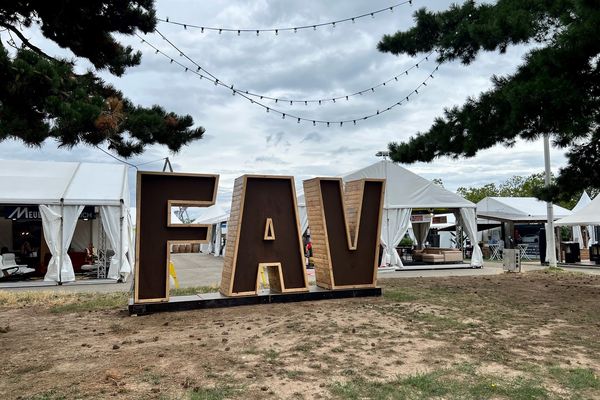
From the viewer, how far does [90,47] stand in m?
6.71

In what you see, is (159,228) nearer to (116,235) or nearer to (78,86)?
(78,86)

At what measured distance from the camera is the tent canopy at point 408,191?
16.8 m

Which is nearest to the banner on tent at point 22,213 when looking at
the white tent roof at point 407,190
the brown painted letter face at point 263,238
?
the brown painted letter face at point 263,238

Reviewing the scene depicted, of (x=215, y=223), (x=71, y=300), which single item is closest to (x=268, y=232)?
(x=71, y=300)

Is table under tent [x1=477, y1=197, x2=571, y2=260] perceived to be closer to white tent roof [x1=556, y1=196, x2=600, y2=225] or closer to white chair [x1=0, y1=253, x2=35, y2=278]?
white tent roof [x1=556, y1=196, x2=600, y2=225]

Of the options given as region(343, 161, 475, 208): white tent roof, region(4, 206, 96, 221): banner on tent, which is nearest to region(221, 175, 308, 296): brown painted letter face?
region(343, 161, 475, 208): white tent roof

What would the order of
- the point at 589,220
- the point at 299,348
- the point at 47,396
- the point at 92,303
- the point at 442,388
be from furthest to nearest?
the point at 589,220 < the point at 92,303 < the point at 299,348 < the point at 442,388 < the point at 47,396

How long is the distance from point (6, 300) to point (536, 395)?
963cm

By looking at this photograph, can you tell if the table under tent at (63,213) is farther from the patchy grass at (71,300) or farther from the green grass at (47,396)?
the green grass at (47,396)

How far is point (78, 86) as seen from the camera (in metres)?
5.37

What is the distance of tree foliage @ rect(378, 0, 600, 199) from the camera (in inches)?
277

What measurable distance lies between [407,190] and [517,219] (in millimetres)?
8938

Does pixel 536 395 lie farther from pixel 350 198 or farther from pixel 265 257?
pixel 350 198

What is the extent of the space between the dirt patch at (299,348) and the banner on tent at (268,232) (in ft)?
1.99
